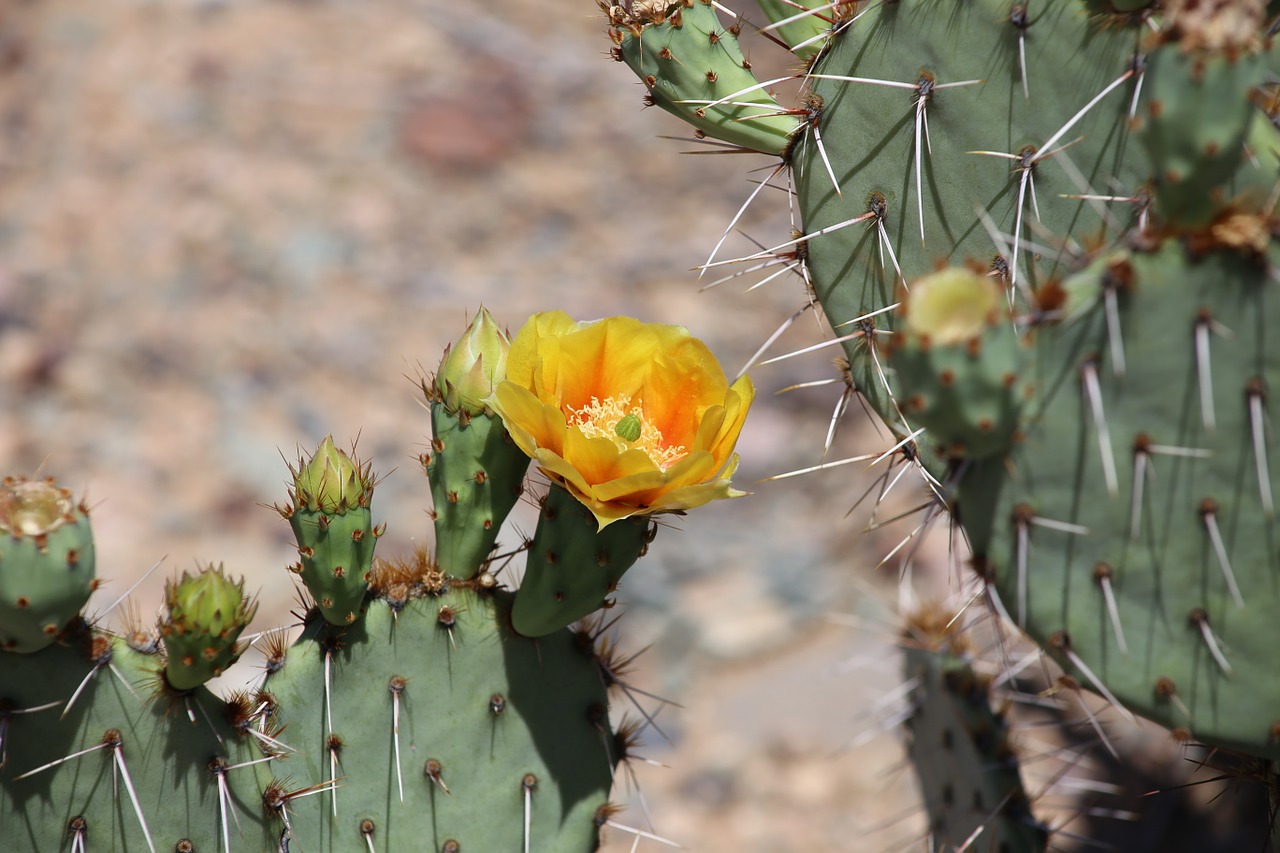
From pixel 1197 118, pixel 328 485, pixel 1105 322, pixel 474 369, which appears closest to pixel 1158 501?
pixel 1105 322

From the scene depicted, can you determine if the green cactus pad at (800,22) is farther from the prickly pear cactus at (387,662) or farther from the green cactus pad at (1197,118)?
the green cactus pad at (1197,118)

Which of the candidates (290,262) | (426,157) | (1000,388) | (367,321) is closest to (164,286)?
(290,262)

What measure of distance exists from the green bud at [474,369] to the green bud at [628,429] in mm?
135

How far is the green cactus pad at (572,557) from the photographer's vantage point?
1.10 m

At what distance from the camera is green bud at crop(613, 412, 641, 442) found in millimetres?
1080

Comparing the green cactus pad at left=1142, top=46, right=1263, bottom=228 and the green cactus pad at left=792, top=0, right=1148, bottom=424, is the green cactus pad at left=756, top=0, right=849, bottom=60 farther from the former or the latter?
the green cactus pad at left=1142, top=46, right=1263, bottom=228

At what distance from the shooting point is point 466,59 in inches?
188

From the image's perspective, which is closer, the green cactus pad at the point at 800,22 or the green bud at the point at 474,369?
the green bud at the point at 474,369

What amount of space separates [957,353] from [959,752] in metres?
1.08

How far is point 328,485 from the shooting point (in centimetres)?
107

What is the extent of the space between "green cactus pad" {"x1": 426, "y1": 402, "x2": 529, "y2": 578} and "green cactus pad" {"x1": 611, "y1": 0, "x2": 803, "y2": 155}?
1.47ft

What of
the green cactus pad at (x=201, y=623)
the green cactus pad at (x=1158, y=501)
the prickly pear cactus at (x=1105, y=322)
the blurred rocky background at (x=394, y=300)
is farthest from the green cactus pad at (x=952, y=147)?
the blurred rocky background at (x=394, y=300)

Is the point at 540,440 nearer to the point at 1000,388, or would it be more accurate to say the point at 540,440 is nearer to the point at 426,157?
the point at 1000,388

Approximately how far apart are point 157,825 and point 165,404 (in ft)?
9.82
